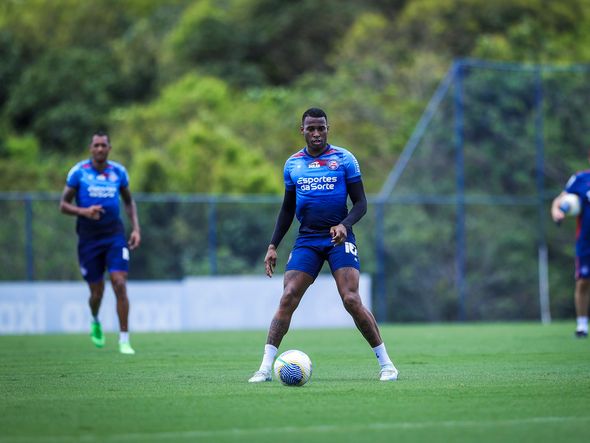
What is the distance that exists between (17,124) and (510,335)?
136 feet

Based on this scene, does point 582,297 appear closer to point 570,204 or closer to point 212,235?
point 570,204

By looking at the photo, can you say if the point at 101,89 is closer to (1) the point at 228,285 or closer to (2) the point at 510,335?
(1) the point at 228,285

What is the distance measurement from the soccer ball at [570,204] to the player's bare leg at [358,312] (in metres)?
7.70

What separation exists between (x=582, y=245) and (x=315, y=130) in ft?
27.0

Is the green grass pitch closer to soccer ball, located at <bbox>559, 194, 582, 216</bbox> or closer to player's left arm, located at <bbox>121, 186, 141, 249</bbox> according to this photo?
player's left arm, located at <bbox>121, 186, 141, 249</bbox>

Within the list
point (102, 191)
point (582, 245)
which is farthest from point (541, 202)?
point (102, 191)

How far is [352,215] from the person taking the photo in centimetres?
1056

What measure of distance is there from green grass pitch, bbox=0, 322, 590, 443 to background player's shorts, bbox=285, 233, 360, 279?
107 cm

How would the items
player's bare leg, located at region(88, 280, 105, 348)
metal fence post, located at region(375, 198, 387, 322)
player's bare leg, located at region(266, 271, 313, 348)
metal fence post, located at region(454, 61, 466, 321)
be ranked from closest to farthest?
player's bare leg, located at region(266, 271, 313, 348), player's bare leg, located at region(88, 280, 105, 348), metal fence post, located at region(375, 198, 387, 322), metal fence post, located at region(454, 61, 466, 321)

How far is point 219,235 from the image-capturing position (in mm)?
26719

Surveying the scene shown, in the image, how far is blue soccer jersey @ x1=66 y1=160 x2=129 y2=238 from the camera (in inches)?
601

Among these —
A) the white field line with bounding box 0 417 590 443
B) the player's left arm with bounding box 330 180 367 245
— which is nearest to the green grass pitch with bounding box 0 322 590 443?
the white field line with bounding box 0 417 590 443

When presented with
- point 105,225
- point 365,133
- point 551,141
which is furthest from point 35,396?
point 365,133

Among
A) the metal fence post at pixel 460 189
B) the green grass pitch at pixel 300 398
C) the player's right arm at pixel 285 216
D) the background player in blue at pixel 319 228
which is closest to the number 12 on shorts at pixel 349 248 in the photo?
the background player in blue at pixel 319 228
